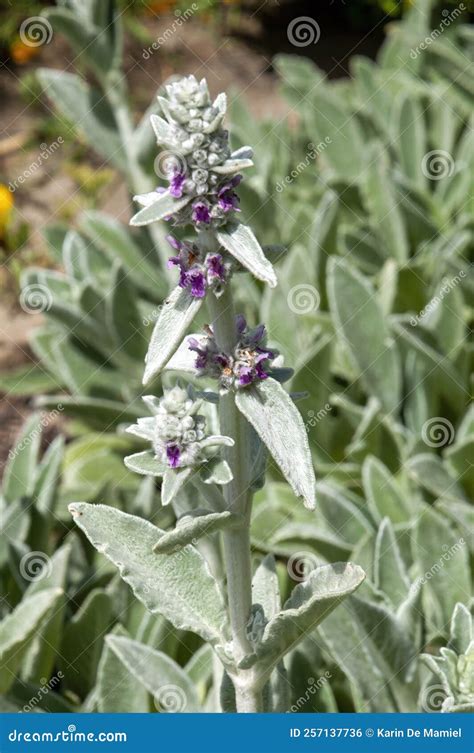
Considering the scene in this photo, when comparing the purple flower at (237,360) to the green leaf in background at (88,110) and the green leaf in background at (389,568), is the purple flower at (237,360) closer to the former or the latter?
the green leaf in background at (389,568)

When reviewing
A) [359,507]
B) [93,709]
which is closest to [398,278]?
[359,507]

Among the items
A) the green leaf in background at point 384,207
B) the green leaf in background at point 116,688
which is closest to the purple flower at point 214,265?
the green leaf in background at point 116,688

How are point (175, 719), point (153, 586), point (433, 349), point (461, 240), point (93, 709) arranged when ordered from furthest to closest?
1. point (461, 240)
2. point (433, 349)
3. point (93, 709)
4. point (175, 719)
5. point (153, 586)

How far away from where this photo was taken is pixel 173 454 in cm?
198

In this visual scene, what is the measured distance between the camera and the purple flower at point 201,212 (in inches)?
69.3

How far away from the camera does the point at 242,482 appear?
6.95 ft


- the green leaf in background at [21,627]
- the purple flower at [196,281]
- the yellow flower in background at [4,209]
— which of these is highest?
the purple flower at [196,281]

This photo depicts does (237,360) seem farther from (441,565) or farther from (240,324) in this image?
(441,565)

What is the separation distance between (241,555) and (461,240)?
7.45ft

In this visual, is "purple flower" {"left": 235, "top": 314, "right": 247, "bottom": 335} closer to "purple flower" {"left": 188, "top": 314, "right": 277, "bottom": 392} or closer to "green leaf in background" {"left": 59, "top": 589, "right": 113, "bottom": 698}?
"purple flower" {"left": 188, "top": 314, "right": 277, "bottom": 392}

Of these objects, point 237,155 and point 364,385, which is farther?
point 364,385

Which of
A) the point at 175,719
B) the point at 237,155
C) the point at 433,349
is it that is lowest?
the point at 175,719

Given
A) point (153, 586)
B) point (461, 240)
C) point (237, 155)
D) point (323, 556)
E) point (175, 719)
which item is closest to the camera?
point (237, 155)

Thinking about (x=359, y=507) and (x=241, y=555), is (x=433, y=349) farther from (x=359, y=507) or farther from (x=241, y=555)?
(x=241, y=555)
